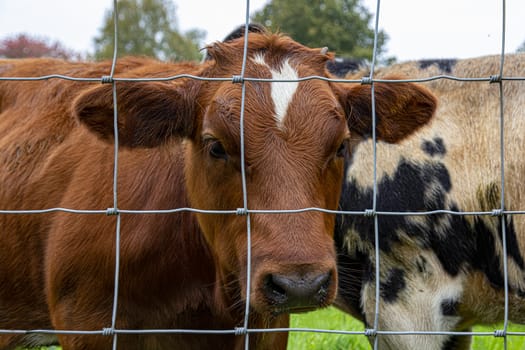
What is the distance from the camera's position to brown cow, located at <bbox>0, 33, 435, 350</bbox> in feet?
9.54

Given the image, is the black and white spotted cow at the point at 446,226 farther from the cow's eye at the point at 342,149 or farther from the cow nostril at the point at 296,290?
the cow nostril at the point at 296,290

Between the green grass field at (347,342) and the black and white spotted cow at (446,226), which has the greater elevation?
the black and white spotted cow at (446,226)

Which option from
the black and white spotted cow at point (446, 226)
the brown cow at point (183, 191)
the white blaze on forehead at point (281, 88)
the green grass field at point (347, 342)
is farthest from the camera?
the green grass field at point (347, 342)

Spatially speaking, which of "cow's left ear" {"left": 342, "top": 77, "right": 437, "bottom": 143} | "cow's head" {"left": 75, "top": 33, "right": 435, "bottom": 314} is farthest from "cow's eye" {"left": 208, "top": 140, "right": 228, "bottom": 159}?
"cow's left ear" {"left": 342, "top": 77, "right": 437, "bottom": 143}

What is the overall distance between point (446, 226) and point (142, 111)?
199 centimetres

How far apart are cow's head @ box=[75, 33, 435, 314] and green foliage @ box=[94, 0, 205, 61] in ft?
107

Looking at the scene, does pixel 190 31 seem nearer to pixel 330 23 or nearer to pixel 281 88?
pixel 330 23

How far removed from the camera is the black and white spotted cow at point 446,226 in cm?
443

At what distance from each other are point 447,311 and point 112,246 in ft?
6.44

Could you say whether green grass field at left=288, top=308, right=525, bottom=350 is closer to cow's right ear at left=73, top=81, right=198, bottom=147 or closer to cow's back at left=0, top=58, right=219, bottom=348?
cow's back at left=0, top=58, right=219, bottom=348

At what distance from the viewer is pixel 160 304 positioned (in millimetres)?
3512

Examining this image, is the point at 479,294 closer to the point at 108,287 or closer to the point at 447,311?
the point at 447,311

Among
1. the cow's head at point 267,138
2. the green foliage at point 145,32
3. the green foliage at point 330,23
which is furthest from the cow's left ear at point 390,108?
the green foliage at point 145,32

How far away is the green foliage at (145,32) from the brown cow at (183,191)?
105ft
